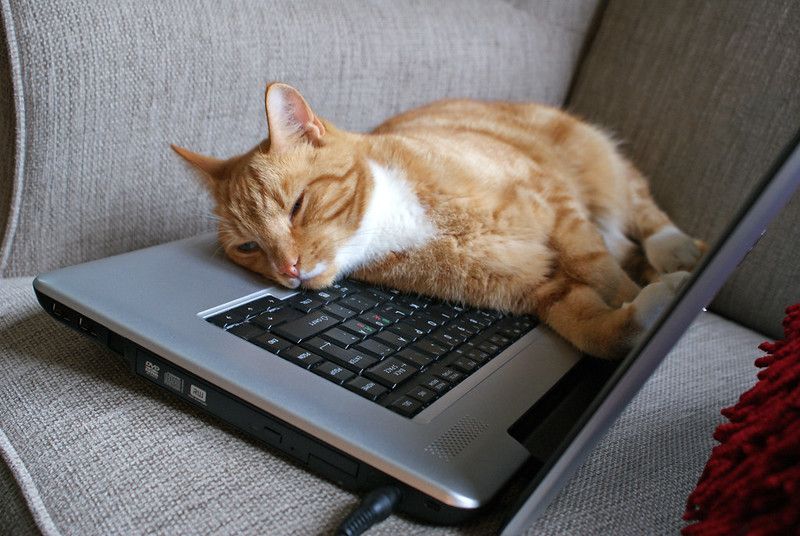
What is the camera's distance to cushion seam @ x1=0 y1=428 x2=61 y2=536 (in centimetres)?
61

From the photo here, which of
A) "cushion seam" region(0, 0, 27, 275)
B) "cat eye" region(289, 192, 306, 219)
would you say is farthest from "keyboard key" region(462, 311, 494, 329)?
"cushion seam" region(0, 0, 27, 275)

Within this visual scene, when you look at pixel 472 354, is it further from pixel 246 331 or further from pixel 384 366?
pixel 246 331

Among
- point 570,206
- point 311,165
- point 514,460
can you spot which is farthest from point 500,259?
point 514,460

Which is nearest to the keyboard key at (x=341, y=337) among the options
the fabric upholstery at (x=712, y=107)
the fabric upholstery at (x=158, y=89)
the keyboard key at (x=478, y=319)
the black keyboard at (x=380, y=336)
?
the black keyboard at (x=380, y=336)

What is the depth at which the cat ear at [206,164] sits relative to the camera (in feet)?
3.52

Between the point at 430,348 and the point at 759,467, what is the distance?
0.42m

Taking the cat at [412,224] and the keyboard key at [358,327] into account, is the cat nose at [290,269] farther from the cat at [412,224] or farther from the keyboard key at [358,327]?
the keyboard key at [358,327]

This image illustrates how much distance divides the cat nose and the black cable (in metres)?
0.46

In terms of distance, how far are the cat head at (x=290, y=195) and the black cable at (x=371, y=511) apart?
471 millimetres

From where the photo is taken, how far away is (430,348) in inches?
33.8

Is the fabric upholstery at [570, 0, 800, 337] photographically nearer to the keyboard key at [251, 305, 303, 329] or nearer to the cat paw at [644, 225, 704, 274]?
the cat paw at [644, 225, 704, 274]

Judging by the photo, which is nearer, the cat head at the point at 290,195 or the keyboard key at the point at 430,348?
the keyboard key at the point at 430,348

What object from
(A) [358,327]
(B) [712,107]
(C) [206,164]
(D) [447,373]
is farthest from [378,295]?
(B) [712,107]

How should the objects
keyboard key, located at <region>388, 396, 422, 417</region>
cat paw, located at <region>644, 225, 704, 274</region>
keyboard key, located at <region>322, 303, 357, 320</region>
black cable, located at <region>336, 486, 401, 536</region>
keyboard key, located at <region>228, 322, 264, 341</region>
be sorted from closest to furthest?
black cable, located at <region>336, 486, 401, 536</region> < keyboard key, located at <region>388, 396, 422, 417</region> < keyboard key, located at <region>228, 322, 264, 341</region> < keyboard key, located at <region>322, 303, 357, 320</region> < cat paw, located at <region>644, 225, 704, 274</region>
